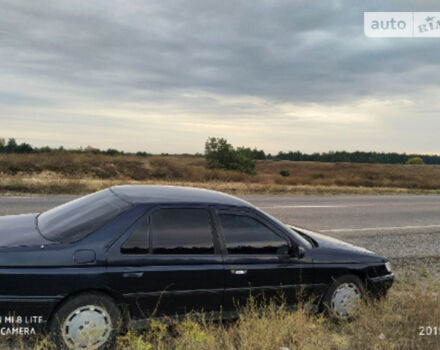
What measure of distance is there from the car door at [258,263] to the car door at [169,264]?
0.13 m

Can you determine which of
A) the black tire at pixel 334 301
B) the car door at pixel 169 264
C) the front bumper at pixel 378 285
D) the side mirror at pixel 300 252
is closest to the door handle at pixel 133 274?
the car door at pixel 169 264

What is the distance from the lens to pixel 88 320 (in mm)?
3061

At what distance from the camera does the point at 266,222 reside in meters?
3.84

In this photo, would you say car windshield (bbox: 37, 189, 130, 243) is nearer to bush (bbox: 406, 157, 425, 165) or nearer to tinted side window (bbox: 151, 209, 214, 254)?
tinted side window (bbox: 151, 209, 214, 254)

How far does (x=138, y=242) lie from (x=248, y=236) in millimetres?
1139

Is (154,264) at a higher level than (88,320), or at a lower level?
higher

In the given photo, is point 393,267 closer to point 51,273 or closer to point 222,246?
point 222,246

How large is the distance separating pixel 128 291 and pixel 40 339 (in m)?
0.83

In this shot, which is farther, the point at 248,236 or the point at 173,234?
the point at 248,236

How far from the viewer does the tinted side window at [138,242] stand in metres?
3.24

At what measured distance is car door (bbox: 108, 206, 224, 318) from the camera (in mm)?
3215

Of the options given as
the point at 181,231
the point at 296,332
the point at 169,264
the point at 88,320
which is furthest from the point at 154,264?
the point at 296,332

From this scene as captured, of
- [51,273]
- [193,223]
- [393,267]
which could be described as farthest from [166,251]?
[393,267]

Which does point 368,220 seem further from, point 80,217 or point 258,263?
point 80,217
